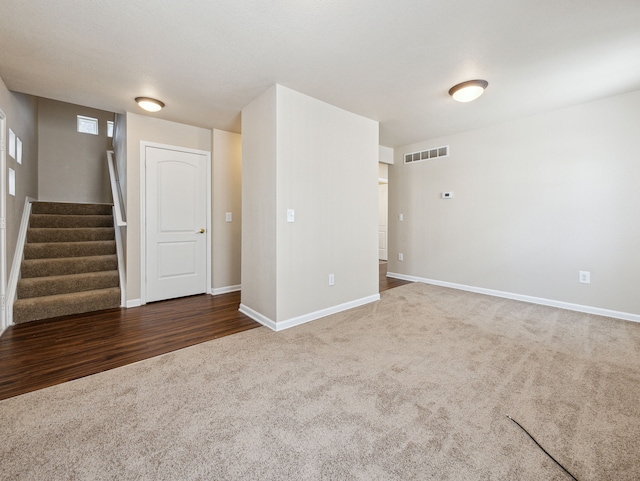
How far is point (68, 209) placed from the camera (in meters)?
4.44

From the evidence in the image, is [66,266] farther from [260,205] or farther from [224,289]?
[260,205]

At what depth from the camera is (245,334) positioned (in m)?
2.74

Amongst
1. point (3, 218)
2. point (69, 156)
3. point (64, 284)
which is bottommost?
point (64, 284)

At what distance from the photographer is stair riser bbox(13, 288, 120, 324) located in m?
2.96

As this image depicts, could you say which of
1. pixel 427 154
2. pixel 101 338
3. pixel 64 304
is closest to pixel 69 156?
pixel 64 304

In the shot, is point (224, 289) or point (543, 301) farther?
point (224, 289)

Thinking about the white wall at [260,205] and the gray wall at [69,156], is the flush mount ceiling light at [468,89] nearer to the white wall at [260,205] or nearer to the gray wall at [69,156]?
the white wall at [260,205]

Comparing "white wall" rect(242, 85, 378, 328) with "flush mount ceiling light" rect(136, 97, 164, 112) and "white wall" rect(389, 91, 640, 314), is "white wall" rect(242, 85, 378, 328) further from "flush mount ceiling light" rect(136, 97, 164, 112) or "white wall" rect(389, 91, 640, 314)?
"white wall" rect(389, 91, 640, 314)

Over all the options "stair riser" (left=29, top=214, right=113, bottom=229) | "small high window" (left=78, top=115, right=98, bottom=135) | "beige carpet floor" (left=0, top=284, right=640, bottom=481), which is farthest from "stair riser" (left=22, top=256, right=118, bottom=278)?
"small high window" (left=78, top=115, right=98, bottom=135)

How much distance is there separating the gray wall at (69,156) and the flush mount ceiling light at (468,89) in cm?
665

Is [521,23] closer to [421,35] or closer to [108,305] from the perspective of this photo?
[421,35]

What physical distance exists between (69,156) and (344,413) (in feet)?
22.8

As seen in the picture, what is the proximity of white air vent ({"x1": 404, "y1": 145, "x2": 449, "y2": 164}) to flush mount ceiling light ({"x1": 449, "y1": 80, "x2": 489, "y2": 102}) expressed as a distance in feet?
5.85

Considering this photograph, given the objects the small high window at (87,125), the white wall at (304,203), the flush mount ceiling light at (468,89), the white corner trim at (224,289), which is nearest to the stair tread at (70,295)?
the white corner trim at (224,289)
